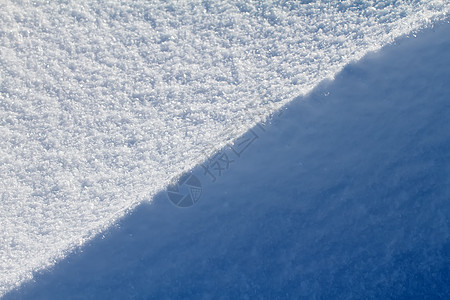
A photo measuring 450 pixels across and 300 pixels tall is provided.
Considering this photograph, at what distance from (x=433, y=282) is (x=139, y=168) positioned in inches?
31.7

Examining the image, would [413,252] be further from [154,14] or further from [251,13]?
[154,14]

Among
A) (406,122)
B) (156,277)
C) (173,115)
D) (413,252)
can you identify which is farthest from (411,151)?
(156,277)

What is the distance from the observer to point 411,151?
100 centimetres

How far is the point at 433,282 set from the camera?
96cm

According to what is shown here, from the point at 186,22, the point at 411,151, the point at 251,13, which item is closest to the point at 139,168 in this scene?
the point at 186,22

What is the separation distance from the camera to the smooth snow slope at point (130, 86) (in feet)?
3.26

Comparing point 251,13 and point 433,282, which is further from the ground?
point 251,13

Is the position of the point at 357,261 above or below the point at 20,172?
below

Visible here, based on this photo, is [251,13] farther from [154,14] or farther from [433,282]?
[433,282]

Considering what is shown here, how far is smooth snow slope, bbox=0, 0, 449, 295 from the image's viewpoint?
994 millimetres

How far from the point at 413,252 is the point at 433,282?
0.09 m

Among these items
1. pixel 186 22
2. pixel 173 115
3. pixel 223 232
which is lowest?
pixel 223 232

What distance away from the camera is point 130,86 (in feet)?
3.44

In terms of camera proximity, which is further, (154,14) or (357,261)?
(154,14)
